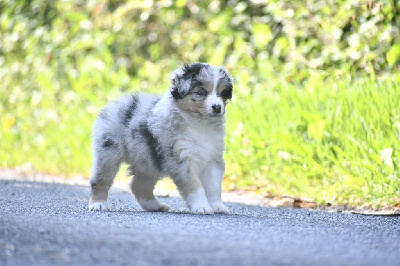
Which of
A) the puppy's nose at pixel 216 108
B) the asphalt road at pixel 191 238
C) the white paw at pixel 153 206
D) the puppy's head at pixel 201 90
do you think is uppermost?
the puppy's head at pixel 201 90

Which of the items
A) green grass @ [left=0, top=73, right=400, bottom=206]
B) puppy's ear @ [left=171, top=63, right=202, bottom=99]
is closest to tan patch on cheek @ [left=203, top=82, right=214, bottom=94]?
puppy's ear @ [left=171, top=63, right=202, bottom=99]

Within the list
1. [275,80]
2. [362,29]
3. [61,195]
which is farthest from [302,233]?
[275,80]

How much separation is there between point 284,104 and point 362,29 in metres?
1.15

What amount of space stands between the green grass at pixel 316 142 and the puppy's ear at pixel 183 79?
1.47 metres

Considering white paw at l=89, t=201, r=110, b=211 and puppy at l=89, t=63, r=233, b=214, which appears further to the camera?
white paw at l=89, t=201, r=110, b=211

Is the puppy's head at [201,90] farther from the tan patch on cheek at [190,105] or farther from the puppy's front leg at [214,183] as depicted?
the puppy's front leg at [214,183]

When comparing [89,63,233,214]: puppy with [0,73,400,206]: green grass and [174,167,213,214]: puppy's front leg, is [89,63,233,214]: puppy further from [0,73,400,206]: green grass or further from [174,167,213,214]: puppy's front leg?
[0,73,400,206]: green grass

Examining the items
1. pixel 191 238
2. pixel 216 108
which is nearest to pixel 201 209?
pixel 216 108

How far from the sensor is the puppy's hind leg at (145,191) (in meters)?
5.59

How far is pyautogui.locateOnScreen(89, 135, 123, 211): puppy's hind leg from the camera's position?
5305mm

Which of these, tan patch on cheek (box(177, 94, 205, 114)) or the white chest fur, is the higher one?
tan patch on cheek (box(177, 94, 205, 114))

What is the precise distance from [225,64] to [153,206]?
14.1 ft

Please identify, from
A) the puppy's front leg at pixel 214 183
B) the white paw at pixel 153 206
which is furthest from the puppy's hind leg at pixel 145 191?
the puppy's front leg at pixel 214 183

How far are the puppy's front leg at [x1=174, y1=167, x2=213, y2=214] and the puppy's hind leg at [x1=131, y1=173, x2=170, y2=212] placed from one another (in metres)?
0.61
